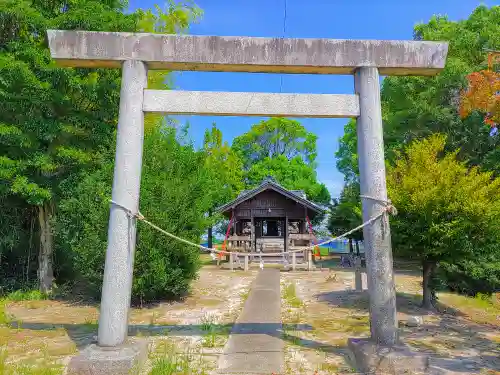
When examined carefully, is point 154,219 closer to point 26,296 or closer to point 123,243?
point 123,243

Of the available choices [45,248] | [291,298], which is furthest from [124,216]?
[45,248]

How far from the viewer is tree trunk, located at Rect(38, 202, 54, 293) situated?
451 inches

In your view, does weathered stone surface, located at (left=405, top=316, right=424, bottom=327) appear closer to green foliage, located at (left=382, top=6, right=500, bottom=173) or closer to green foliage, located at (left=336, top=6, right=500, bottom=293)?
green foliage, located at (left=336, top=6, right=500, bottom=293)

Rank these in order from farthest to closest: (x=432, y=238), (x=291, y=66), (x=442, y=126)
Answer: (x=442, y=126) → (x=432, y=238) → (x=291, y=66)

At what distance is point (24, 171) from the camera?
1029cm

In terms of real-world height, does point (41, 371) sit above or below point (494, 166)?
below

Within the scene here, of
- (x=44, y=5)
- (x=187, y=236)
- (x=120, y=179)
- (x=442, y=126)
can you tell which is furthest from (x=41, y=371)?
(x=442, y=126)

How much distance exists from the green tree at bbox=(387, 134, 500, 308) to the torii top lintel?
3.54 m

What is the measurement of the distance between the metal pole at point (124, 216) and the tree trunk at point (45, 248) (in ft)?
25.0

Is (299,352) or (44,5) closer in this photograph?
(299,352)

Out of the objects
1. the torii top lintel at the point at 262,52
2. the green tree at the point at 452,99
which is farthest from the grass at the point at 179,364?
A: the green tree at the point at 452,99

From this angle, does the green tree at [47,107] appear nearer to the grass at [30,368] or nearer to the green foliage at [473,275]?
the grass at [30,368]

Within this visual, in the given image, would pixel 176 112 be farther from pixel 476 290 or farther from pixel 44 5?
pixel 476 290

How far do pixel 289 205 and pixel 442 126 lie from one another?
28.1ft
